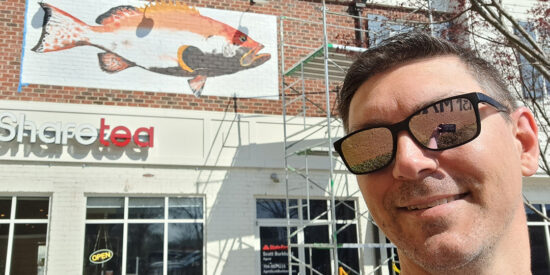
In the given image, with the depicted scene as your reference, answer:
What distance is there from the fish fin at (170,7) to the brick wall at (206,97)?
0.15 meters

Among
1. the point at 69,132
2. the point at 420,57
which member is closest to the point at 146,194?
the point at 69,132

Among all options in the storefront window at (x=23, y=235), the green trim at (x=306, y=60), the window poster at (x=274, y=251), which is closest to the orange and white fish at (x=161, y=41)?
the green trim at (x=306, y=60)

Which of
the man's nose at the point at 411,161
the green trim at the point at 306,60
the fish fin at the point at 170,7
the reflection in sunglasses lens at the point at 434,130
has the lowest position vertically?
the man's nose at the point at 411,161

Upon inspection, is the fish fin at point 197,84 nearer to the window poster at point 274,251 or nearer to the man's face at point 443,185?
the window poster at point 274,251

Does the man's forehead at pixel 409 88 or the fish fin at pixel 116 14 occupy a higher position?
the fish fin at pixel 116 14

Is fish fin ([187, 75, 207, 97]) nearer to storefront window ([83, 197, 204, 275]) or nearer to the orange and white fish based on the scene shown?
the orange and white fish

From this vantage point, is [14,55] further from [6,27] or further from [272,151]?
[272,151]

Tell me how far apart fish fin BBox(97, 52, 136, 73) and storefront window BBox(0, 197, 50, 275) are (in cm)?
275

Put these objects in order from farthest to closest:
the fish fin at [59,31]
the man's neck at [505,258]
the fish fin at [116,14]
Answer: the fish fin at [116,14]
the fish fin at [59,31]
the man's neck at [505,258]

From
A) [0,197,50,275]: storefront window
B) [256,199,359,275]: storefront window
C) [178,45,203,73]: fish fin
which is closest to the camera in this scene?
[0,197,50,275]: storefront window

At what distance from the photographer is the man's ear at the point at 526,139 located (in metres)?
1.03

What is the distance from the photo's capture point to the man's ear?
40.7 inches

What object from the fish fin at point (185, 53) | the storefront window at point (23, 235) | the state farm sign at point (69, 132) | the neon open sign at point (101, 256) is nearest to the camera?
the storefront window at point (23, 235)

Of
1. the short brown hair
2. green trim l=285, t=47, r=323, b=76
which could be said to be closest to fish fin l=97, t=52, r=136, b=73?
green trim l=285, t=47, r=323, b=76
